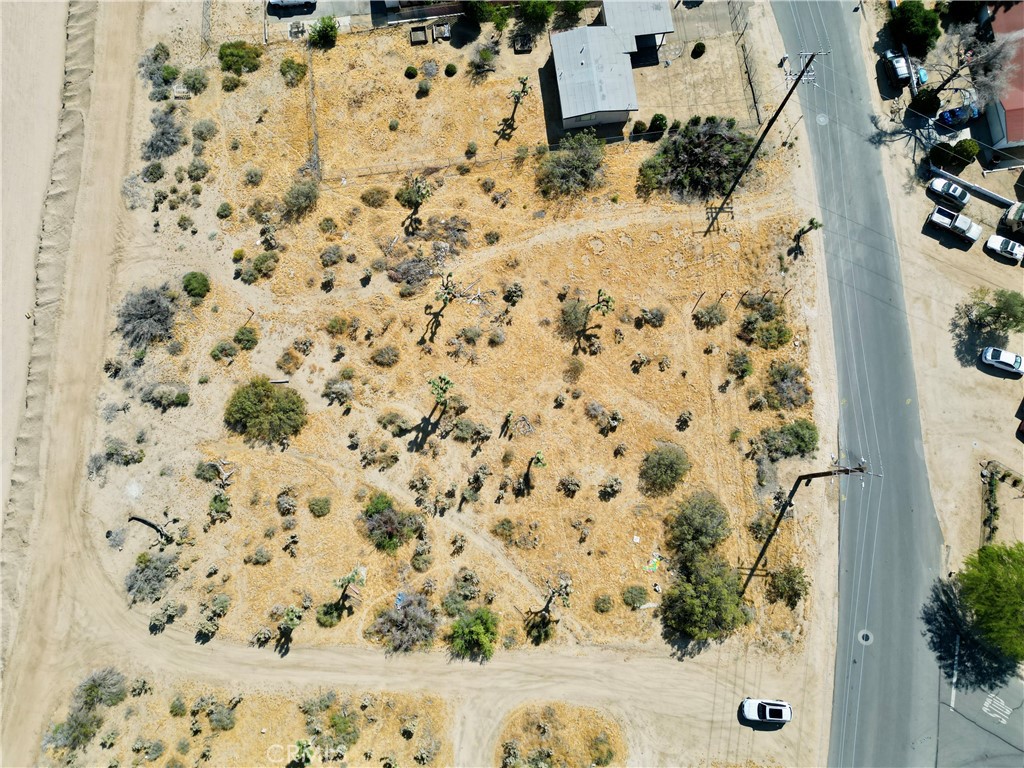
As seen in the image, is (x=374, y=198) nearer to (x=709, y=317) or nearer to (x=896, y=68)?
(x=709, y=317)

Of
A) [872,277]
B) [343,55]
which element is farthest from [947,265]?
[343,55]

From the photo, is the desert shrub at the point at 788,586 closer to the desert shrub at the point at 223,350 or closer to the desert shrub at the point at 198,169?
the desert shrub at the point at 223,350

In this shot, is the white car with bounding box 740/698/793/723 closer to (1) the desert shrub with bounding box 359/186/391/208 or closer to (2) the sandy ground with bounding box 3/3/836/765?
(2) the sandy ground with bounding box 3/3/836/765

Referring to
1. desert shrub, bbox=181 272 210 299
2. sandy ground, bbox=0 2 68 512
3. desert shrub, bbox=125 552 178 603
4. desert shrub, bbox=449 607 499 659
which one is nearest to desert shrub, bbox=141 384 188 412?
desert shrub, bbox=181 272 210 299

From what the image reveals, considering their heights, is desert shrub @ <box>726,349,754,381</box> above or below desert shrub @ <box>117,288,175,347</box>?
below

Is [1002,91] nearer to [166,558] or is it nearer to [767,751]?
[767,751]

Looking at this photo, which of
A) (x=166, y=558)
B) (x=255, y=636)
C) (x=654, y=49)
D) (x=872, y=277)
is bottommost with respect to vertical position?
(x=255, y=636)

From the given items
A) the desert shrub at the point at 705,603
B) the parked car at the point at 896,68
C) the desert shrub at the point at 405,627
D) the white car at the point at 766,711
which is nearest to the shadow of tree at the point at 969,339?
the parked car at the point at 896,68
